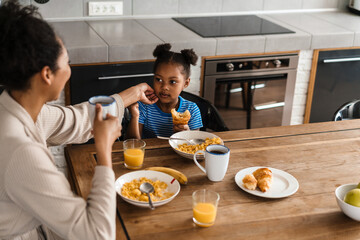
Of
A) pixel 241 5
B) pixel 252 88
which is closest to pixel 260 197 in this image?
pixel 252 88

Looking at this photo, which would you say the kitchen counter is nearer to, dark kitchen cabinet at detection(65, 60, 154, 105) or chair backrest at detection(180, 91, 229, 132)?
dark kitchen cabinet at detection(65, 60, 154, 105)

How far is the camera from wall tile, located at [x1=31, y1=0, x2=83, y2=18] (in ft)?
10.5

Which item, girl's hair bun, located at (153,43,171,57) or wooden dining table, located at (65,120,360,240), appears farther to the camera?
girl's hair bun, located at (153,43,171,57)

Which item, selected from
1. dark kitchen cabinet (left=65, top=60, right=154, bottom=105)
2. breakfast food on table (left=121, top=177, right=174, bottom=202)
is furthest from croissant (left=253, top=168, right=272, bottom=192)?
dark kitchen cabinet (left=65, top=60, right=154, bottom=105)

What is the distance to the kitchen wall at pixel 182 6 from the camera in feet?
10.6

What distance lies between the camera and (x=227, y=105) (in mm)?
3227

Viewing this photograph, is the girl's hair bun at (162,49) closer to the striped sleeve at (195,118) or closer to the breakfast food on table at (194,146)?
the striped sleeve at (195,118)

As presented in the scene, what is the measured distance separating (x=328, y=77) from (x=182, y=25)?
1154 millimetres

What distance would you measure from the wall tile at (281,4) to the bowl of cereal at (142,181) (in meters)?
2.54

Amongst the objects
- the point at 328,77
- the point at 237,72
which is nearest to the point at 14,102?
the point at 237,72

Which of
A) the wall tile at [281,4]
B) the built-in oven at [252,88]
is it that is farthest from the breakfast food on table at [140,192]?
the wall tile at [281,4]

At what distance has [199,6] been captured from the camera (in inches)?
140

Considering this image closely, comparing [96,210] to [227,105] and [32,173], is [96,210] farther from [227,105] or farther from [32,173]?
[227,105]

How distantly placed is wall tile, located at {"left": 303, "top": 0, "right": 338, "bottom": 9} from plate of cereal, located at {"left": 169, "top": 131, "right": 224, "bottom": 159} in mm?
2351
